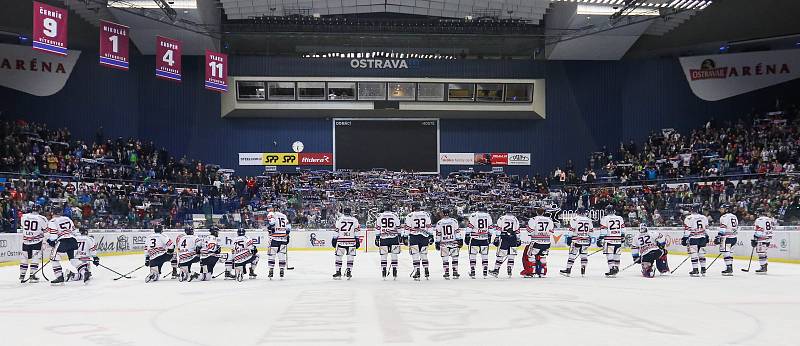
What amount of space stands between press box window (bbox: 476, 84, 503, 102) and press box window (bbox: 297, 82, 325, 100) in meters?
9.14

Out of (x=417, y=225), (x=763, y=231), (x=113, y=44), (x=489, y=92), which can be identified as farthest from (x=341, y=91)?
(x=763, y=231)

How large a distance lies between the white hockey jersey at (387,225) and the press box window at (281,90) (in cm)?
2536

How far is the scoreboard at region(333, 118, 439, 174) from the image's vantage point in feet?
142

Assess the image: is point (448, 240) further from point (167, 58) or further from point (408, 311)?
point (167, 58)

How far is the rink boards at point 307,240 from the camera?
22.7 meters

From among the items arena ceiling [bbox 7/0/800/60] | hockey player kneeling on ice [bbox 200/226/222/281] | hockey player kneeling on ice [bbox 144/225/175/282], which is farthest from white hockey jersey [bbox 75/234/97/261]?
arena ceiling [bbox 7/0/800/60]

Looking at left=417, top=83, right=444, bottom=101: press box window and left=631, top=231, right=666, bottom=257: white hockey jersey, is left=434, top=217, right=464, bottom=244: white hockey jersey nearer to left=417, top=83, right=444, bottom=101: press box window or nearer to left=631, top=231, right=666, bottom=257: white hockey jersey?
left=631, top=231, right=666, bottom=257: white hockey jersey

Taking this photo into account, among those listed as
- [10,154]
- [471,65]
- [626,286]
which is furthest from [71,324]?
[471,65]

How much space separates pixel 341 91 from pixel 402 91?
3.56m

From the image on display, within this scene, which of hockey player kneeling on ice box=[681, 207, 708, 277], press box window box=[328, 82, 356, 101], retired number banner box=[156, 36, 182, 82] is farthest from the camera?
press box window box=[328, 82, 356, 101]

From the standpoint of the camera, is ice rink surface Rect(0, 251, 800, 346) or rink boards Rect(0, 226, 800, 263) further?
rink boards Rect(0, 226, 800, 263)

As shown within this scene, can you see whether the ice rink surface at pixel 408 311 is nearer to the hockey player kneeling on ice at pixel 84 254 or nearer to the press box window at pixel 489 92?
the hockey player kneeling on ice at pixel 84 254

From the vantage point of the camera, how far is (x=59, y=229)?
56.5 feet

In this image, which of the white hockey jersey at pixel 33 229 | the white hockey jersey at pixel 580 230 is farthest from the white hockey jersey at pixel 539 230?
the white hockey jersey at pixel 33 229
